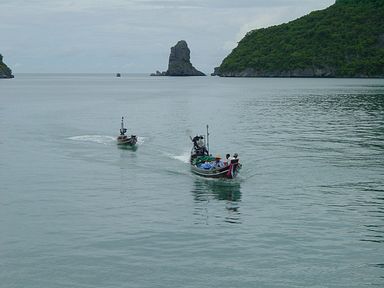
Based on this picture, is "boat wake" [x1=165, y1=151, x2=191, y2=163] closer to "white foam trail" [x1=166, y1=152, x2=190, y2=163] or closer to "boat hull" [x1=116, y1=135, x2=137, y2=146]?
"white foam trail" [x1=166, y1=152, x2=190, y2=163]

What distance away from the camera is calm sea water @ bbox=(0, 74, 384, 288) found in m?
35.7

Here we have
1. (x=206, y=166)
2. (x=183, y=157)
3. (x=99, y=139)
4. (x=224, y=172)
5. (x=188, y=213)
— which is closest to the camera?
(x=188, y=213)

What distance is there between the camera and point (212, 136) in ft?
325

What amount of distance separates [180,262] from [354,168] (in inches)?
1365

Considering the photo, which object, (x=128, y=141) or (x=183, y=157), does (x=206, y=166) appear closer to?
(x=183, y=157)

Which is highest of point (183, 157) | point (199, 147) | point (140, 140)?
point (199, 147)

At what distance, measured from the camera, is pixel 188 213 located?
159ft

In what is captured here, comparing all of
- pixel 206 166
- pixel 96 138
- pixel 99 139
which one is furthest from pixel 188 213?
pixel 96 138

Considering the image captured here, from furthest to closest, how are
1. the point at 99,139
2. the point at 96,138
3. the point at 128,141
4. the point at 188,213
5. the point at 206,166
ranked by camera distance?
the point at 96,138 → the point at 99,139 → the point at 128,141 → the point at 206,166 → the point at 188,213

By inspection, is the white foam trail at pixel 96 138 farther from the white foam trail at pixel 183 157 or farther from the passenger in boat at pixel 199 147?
the passenger in boat at pixel 199 147

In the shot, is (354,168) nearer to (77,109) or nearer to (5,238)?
(5,238)

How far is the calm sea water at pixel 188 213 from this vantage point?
35.7 metres

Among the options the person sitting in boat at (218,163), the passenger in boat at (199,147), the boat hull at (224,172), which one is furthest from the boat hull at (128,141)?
the person sitting in boat at (218,163)

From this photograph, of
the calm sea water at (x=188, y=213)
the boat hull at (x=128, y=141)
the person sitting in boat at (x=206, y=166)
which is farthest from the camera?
the boat hull at (x=128, y=141)
